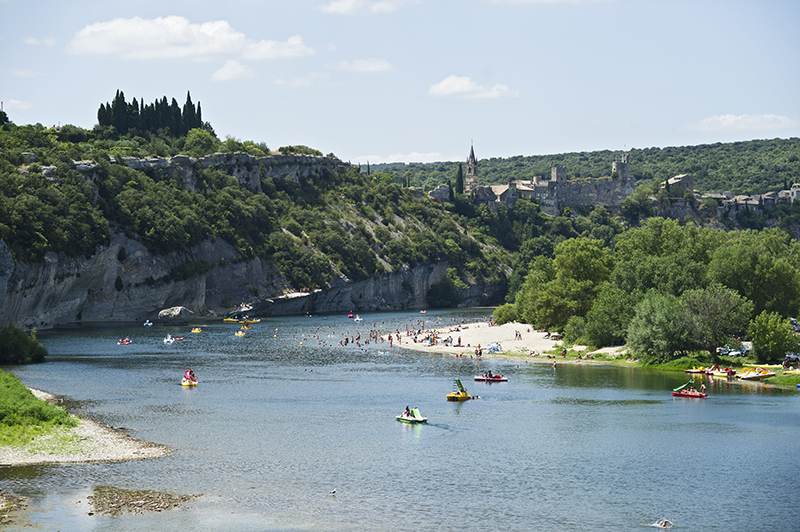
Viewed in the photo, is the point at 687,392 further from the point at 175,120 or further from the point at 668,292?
the point at 175,120

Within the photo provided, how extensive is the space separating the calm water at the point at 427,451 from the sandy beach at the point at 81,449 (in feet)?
4.52

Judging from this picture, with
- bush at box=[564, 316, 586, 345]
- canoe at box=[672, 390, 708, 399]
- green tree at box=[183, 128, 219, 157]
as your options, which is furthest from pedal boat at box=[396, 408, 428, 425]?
green tree at box=[183, 128, 219, 157]

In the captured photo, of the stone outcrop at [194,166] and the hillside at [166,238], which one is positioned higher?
the stone outcrop at [194,166]

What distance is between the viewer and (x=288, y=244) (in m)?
171

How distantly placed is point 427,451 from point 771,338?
137 ft

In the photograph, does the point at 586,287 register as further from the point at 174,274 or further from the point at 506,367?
the point at 174,274

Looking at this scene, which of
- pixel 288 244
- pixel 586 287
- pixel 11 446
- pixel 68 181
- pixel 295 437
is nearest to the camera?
pixel 11 446

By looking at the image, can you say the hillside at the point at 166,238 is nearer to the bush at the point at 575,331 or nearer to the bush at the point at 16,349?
the bush at the point at 16,349

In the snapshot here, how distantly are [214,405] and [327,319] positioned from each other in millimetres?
90446

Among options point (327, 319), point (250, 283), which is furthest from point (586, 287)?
point (250, 283)

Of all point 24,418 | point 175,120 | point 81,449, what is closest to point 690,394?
point 81,449

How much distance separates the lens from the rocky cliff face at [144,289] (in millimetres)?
111812

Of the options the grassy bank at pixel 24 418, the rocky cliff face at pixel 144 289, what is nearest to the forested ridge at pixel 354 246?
the rocky cliff face at pixel 144 289

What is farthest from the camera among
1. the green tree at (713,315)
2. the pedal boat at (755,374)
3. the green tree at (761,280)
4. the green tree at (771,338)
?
the green tree at (761,280)
